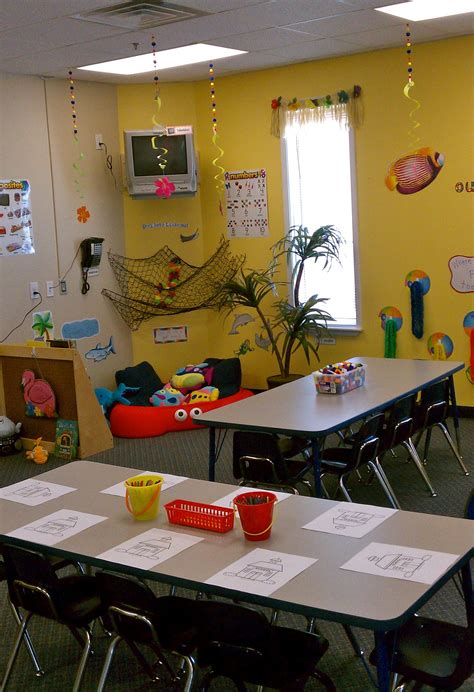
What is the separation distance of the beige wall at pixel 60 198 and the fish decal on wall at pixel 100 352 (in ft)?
0.13

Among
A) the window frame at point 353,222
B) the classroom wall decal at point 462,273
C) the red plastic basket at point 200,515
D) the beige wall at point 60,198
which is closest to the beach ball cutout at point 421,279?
the classroom wall decal at point 462,273

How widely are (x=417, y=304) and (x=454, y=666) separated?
4.78 metres

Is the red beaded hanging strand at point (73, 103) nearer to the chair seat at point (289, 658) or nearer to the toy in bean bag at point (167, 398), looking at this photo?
the toy in bean bag at point (167, 398)

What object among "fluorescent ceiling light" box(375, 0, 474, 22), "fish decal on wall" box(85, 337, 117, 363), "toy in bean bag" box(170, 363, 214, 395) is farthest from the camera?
"fish decal on wall" box(85, 337, 117, 363)

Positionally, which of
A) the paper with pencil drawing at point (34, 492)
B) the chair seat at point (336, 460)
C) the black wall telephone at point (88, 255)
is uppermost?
the black wall telephone at point (88, 255)

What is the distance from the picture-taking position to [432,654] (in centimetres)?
265

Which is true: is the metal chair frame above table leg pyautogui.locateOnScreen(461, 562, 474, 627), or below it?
below

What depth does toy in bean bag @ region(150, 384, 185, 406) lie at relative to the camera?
24.4 feet

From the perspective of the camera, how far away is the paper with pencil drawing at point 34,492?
3430mm

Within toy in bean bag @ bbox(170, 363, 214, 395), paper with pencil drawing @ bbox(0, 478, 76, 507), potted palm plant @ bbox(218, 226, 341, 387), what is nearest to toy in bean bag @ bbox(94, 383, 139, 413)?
toy in bean bag @ bbox(170, 363, 214, 395)

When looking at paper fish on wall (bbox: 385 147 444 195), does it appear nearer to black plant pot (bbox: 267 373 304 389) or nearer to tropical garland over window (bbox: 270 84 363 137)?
tropical garland over window (bbox: 270 84 363 137)

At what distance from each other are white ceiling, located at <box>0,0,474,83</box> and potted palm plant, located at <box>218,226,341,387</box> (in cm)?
152

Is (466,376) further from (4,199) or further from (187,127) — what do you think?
(4,199)

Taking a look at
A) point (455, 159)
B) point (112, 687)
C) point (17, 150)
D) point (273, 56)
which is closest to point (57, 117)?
point (17, 150)
